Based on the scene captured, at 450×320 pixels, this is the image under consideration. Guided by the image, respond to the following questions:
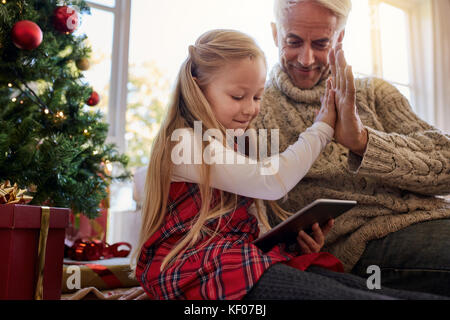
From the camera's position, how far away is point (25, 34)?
132 cm

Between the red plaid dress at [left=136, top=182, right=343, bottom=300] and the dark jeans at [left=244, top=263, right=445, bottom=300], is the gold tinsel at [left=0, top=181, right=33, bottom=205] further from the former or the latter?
the dark jeans at [left=244, top=263, right=445, bottom=300]

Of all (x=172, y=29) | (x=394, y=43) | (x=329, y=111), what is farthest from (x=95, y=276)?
(x=394, y=43)

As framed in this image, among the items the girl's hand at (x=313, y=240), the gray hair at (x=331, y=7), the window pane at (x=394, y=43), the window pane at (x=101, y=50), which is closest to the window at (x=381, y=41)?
the window pane at (x=394, y=43)

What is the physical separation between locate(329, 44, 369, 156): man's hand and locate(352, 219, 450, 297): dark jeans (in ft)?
0.74

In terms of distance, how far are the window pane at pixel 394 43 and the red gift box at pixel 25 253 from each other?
3.08 metres

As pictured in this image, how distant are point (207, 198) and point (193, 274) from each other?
0.18 metres

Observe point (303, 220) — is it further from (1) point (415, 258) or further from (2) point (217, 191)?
(1) point (415, 258)

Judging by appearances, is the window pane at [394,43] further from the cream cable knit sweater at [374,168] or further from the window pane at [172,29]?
the cream cable knit sweater at [374,168]

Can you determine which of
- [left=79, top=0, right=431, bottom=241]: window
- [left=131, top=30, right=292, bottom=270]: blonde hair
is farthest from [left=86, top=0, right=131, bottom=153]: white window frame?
[left=131, top=30, right=292, bottom=270]: blonde hair

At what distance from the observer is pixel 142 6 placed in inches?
104

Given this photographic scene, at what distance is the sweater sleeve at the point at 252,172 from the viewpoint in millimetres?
875

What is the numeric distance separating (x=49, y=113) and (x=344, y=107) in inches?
44.1
